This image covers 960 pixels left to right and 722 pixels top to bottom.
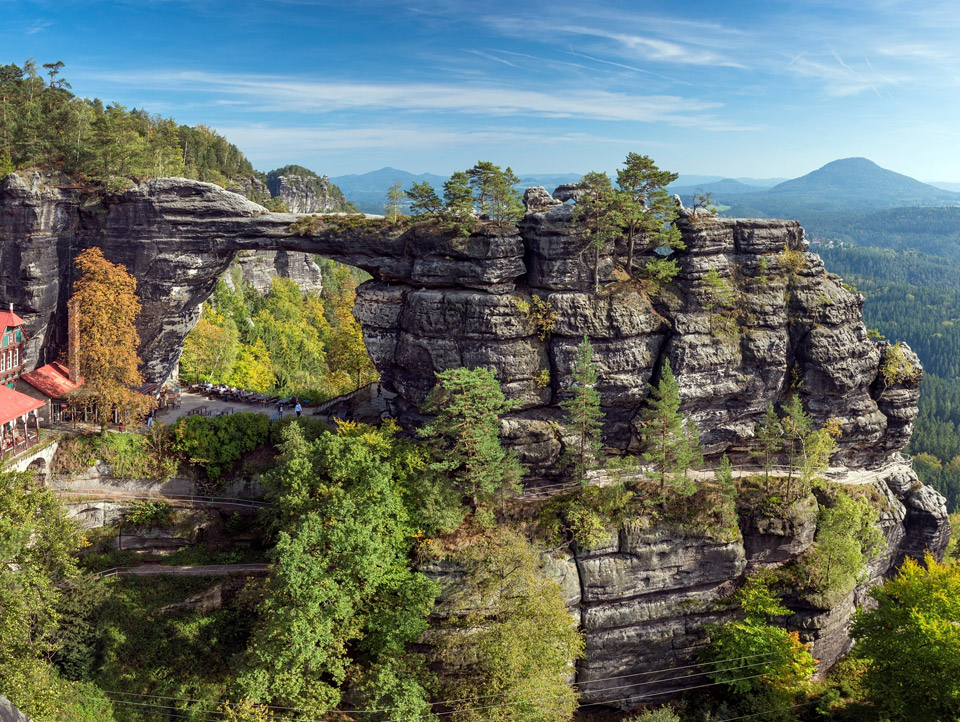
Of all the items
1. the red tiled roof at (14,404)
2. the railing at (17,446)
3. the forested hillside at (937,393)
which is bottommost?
the forested hillside at (937,393)

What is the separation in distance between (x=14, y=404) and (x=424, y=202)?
915 inches

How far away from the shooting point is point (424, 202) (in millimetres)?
33594

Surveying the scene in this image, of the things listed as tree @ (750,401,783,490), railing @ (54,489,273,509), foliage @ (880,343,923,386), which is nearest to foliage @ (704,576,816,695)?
tree @ (750,401,783,490)

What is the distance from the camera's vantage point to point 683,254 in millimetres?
34688

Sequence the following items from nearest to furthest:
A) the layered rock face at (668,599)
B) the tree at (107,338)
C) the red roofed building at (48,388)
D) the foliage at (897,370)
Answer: the layered rock face at (668,599)
the tree at (107,338)
the red roofed building at (48,388)
the foliage at (897,370)

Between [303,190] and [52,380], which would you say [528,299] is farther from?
[303,190]

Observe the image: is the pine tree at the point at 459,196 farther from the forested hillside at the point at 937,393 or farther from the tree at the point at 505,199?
the forested hillside at the point at 937,393

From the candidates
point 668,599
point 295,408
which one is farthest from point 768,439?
point 295,408

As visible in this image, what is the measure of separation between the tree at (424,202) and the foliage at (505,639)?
1737 centimetres

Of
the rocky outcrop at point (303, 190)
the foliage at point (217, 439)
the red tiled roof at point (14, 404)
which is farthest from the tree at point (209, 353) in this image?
the rocky outcrop at point (303, 190)

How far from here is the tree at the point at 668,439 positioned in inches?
1190

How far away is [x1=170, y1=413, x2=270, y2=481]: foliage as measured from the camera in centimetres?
3316

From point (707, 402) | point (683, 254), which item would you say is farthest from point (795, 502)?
point (683, 254)

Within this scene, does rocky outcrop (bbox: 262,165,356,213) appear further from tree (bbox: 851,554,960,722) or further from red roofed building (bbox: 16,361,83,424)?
tree (bbox: 851,554,960,722)
